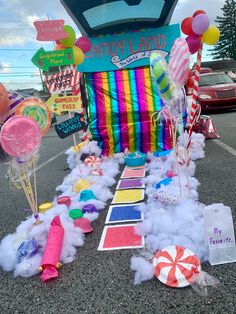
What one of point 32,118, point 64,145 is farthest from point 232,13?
point 32,118

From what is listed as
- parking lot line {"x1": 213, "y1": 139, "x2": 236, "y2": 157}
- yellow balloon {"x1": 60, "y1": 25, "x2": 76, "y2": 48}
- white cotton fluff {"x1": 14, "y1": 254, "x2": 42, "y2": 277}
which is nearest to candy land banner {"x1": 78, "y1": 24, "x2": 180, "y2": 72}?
yellow balloon {"x1": 60, "y1": 25, "x2": 76, "y2": 48}

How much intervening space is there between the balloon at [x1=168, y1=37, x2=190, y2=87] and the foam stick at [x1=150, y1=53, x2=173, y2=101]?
101mm

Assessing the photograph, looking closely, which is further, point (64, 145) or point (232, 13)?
point (232, 13)

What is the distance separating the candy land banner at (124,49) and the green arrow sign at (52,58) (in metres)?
1.38

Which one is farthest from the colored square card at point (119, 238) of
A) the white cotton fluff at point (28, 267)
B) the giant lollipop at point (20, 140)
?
the giant lollipop at point (20, 140)

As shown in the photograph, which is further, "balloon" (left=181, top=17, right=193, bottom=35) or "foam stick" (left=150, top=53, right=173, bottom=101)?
"balloon" (left=181, top=17, right=193, bottom=35)

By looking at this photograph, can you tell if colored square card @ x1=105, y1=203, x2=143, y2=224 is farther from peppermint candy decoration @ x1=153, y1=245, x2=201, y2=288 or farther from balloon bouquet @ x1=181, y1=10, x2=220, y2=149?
balloon bouquet @ x1=181, y1=10, x2=220, y2=149

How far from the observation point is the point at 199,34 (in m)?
4.03

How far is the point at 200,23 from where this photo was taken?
388cm

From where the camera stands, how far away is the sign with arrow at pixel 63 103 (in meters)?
4.46

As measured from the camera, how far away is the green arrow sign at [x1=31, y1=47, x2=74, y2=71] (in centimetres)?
432

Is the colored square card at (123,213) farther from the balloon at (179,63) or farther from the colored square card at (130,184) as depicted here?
the balloon at (179,63)

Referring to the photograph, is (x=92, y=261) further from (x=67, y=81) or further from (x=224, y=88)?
(x=224, y=88)

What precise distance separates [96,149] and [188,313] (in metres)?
3.96
